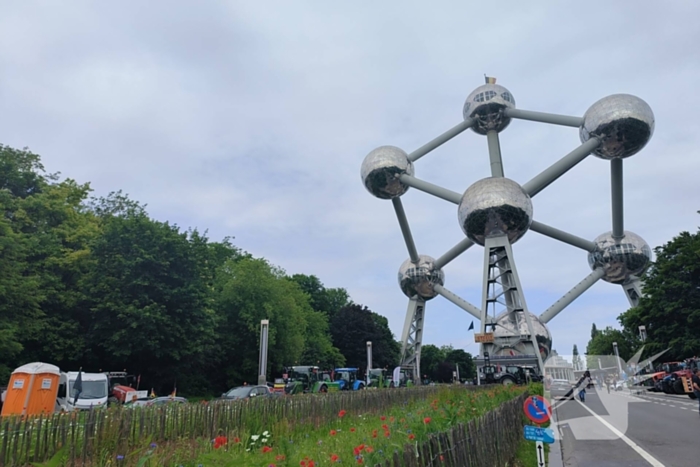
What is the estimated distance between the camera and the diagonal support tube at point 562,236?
1538 inches

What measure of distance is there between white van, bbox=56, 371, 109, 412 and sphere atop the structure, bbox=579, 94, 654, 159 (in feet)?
104

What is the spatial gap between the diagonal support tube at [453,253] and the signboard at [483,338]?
414 inches

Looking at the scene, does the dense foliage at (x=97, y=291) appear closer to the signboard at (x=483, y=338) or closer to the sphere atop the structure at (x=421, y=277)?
the signboard at (x=483, y=338)

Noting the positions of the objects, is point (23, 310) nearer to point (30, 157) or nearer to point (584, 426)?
point (30, 157)

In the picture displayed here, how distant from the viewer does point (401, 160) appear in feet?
133

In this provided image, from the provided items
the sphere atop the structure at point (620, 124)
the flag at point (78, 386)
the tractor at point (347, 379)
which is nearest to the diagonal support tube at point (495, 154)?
the sphere atop the structure at point (620, 124)

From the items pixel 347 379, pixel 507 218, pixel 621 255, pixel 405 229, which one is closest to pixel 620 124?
pixel 507 218

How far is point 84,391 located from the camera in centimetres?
1980

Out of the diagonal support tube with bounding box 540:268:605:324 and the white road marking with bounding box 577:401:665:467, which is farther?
the diagonal support tube with bounding box 540:268:605:324

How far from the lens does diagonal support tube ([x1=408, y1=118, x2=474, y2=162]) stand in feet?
134

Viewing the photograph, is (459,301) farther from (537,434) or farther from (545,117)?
(537,434)

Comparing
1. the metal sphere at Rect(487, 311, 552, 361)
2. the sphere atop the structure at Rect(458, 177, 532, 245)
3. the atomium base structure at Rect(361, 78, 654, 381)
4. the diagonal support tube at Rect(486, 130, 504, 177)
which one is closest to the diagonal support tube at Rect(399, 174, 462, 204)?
the atomium base structure at Rect(361, 78, 654, 381)

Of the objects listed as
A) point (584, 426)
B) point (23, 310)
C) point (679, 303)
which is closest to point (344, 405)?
point (584, 426)

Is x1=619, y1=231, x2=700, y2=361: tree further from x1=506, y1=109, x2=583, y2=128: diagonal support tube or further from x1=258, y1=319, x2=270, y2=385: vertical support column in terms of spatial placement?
x1=258, y1=319, x2=270, y2=385: vertical support column
